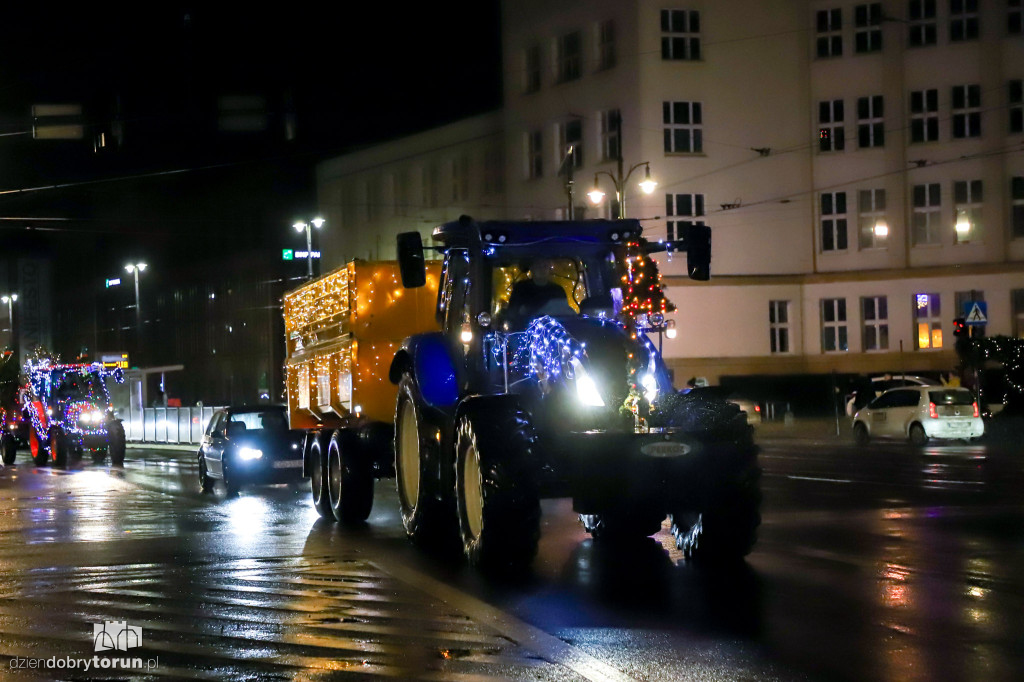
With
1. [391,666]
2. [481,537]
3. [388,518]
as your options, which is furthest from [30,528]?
[391,666]

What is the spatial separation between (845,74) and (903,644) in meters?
49.8

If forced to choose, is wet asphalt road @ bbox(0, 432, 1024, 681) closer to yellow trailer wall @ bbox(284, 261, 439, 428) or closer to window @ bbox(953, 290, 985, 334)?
yellow trailer wall @ bbox(284, 261, 439, 428)

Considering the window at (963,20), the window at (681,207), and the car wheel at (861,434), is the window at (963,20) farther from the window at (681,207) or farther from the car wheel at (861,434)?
the car wheel at (861,434)

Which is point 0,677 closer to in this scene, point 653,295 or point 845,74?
point 653,295

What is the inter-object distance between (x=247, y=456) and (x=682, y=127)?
110 feet

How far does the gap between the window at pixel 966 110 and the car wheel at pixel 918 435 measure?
856 inches

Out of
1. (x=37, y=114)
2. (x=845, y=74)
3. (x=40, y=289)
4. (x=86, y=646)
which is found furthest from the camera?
(x=40, y=289)

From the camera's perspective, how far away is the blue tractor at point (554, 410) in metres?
11.6

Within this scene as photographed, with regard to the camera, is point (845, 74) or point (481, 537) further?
point (845, 74)

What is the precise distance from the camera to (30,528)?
17.7m

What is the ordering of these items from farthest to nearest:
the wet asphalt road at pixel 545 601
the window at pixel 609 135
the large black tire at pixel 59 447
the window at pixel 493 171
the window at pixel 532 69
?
the window at pixel 493 171
the window at pixel 532 69
the window at pixel 609 135
the large black tire at pixel 59 447
the wet asphalt road at pixel 545 601

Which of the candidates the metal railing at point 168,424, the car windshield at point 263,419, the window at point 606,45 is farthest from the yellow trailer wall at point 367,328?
the window at point 606,45

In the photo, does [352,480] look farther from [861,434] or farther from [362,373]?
[861,434]

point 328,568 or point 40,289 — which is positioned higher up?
point 40,289
